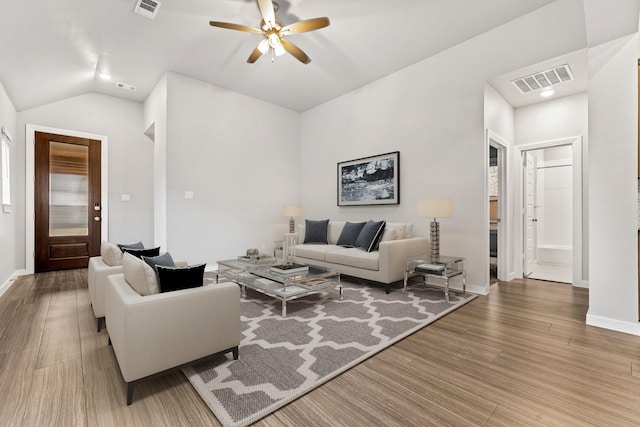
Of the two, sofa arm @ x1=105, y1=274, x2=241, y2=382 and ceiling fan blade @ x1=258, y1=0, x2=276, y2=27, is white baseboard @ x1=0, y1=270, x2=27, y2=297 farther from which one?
ceiling fan blade @ x1=258, y1=0, x2=276, y2=27

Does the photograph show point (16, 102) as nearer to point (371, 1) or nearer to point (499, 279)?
point (371, 1)

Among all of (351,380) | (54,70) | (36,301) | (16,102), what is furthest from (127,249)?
(16,102)

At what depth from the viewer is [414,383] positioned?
5.54 feet

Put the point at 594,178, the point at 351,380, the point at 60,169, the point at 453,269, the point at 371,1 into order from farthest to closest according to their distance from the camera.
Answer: the point at 60,169, the point at 453,269, the point at 371,1, the point at 594,178, the point at 351,380

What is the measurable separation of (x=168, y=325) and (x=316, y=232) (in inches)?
139

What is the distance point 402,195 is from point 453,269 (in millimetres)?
1338

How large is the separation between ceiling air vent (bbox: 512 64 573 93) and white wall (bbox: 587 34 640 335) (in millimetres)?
944

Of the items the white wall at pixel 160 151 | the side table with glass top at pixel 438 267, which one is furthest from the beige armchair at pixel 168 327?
the white wall at pixel 160 151

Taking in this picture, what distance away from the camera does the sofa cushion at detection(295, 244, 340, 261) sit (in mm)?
4320

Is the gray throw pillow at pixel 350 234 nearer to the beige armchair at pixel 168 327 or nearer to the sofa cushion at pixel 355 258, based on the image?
the sofa cushion at pixel 355 258

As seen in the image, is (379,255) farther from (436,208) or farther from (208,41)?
(208,41)

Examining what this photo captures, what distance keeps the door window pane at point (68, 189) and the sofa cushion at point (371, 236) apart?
4.74 meters

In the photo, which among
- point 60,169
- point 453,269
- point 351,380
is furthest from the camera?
point 60,169

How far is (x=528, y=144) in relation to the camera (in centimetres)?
438
